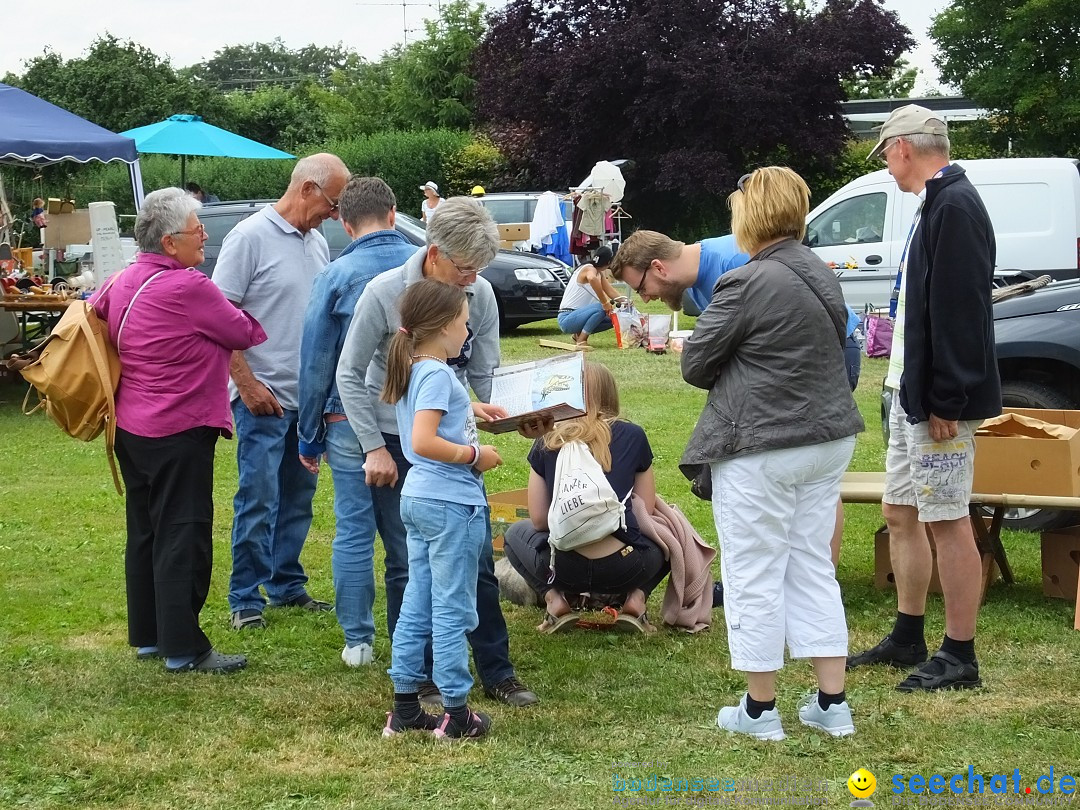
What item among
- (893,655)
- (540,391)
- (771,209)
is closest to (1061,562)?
(893,655)

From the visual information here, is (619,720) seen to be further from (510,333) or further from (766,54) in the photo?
(766,54)

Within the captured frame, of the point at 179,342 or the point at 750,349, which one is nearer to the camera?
the point at 750,349

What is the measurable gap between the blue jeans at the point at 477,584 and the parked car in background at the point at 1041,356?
3171 millimetres

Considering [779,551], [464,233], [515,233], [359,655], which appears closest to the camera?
[779,551]

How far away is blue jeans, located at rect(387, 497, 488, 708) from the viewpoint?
396 cm

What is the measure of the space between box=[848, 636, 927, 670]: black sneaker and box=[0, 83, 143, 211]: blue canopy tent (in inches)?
404

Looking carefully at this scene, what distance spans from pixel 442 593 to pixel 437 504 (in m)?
0.29

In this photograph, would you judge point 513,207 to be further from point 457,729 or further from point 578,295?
point 457,729

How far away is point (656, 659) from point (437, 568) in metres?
1.37

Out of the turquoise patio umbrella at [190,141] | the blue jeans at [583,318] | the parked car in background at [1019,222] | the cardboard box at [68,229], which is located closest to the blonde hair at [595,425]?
the blue jeans at [583,318]

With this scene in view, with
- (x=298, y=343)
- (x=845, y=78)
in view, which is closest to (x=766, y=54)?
(x=845, y=78)

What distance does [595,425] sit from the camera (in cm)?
510

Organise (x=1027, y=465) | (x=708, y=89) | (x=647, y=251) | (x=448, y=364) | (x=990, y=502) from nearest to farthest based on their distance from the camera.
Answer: (x=448, y=364)
(x=647, y=251)
(x=990, y=502)
(x=1027, y=465)
(x=708, y=89)

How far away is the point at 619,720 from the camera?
425 cm
